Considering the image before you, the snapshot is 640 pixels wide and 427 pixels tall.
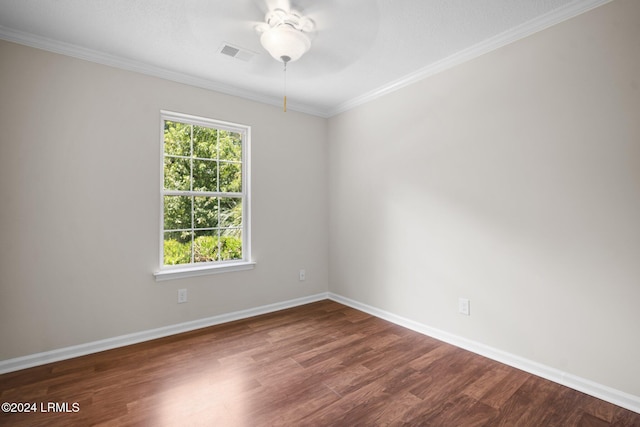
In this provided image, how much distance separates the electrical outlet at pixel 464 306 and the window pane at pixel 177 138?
9.83 ft

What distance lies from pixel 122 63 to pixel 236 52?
3.47 feet

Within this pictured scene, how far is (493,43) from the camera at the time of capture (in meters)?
2.42

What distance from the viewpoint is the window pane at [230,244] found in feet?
11.0

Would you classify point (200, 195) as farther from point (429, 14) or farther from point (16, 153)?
point (429, 14)

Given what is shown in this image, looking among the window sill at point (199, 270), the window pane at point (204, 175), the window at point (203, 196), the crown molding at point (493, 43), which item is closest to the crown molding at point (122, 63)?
the window at point (203, 196)

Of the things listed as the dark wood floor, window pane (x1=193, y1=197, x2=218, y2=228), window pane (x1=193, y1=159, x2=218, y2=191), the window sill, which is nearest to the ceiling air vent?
window pane (x1=193, y1=159, x2=218, y2=191)

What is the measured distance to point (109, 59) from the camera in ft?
8.63

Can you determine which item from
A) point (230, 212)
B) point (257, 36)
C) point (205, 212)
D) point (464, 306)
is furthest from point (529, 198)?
point (205, 212)

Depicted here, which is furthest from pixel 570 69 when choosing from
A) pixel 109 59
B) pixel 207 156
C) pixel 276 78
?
pixel 109 59

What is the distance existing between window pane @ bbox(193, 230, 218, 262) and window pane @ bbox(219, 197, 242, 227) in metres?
0.18

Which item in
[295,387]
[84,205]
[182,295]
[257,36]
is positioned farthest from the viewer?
[182,295]

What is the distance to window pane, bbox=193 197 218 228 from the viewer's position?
10.4 ft

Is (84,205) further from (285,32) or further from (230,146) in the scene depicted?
(285,32)

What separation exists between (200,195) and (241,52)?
4.78 ft
